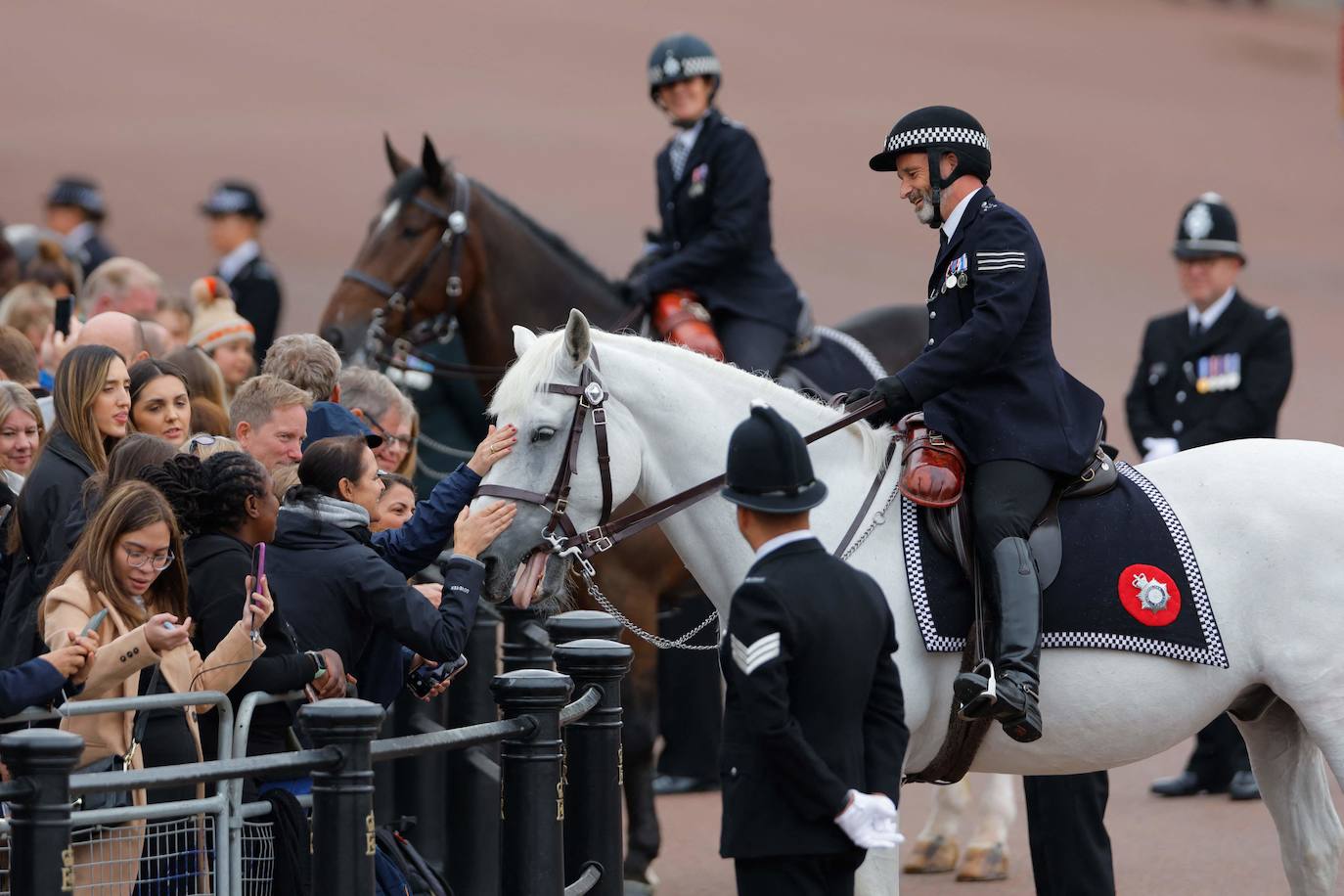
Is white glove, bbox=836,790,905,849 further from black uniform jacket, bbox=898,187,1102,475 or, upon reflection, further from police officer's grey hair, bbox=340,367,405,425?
police officer's grey hair, bbox=340,367,405,425

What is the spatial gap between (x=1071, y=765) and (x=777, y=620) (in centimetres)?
194

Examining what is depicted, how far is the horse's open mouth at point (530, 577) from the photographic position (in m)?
5.63

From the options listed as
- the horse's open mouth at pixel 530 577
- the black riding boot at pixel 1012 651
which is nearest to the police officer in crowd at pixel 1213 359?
the black riding boot at pixel 1012 651

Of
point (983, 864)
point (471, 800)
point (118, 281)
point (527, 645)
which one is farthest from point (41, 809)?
point (118, 281)

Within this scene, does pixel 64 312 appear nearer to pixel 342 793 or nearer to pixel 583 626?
pixel 583 626

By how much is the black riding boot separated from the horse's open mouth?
1173 mm

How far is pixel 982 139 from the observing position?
5848 millimetres

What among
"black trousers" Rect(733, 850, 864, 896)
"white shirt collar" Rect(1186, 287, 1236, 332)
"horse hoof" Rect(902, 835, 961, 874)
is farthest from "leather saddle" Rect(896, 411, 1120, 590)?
"white shirt collar" Rect(1186, 287, 1236, 332)

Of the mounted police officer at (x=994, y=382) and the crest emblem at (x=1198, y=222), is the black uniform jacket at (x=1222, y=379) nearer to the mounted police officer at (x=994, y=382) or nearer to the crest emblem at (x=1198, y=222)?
the crest emblem at (x=1198, y=222)

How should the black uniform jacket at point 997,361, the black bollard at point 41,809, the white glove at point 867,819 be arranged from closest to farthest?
the black bollard at point 41,809
the white glove at point 867,819
the black uniform jacket at point 997,361

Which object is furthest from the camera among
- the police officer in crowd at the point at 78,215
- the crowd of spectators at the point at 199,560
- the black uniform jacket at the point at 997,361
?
the police officer in crowd at the point at 78,215

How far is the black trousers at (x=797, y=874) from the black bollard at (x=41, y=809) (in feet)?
4.63

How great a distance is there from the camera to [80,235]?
14805 millimetres

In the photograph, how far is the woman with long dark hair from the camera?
548cm
